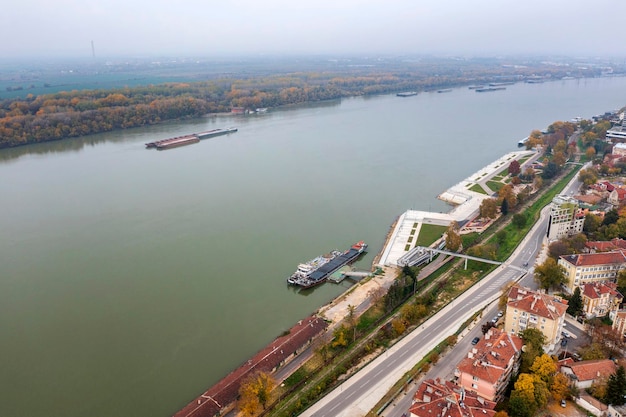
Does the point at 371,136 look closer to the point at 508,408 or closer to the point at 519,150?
the point at 519,150

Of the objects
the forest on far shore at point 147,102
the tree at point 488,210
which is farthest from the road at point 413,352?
the forest on far shore at point 147,102

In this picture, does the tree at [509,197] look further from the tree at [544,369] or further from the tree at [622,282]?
the tree at [544,369]

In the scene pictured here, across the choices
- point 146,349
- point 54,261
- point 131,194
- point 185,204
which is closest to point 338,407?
point 146,349

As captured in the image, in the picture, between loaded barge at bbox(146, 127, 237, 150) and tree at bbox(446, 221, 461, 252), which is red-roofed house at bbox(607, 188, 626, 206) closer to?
tree at bbox(446, 221, 461, 252)

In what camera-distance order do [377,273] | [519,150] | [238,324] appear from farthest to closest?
[519,150] < [377,273] < [238,324]

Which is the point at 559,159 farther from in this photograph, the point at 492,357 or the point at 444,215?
the point at 492,357

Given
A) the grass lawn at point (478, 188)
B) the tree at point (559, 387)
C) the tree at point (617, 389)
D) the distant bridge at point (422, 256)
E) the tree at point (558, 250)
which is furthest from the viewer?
the grass lawn at point (478, 188)

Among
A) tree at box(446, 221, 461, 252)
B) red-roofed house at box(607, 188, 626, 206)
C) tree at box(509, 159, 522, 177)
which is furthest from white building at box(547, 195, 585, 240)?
tree at box(509, 159, 522, 177)
